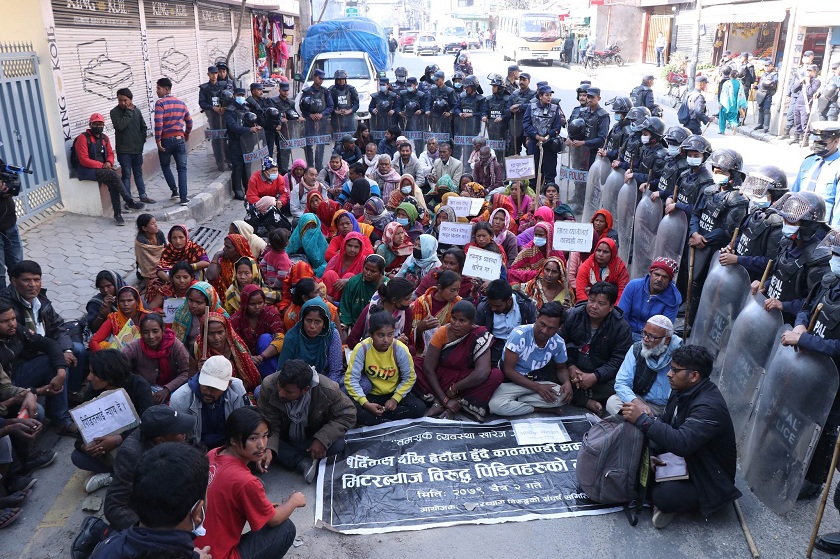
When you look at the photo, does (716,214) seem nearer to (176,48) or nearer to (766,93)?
(176,48)

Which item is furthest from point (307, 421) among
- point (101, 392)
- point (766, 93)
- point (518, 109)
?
point (766, 93)

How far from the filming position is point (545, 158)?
36.5 feet

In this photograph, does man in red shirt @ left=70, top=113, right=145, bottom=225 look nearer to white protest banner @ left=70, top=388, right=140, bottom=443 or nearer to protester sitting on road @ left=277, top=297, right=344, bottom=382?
protester sitting on road @ left=277, top=297, right=344, bottom=382

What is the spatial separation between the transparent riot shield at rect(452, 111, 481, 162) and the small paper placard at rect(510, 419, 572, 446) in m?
8.25

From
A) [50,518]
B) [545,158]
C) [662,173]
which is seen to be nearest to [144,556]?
[50,518]

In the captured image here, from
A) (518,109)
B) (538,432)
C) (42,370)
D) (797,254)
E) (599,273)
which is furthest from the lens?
(518,109)

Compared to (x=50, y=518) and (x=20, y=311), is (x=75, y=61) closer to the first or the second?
(x=20, y=311)

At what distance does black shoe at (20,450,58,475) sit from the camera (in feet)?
15.1

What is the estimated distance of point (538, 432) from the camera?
16.6 feet

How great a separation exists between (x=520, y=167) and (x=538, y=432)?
186 inches

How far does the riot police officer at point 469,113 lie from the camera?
40.7 feet

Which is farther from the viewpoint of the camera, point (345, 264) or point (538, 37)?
point (538, 37)

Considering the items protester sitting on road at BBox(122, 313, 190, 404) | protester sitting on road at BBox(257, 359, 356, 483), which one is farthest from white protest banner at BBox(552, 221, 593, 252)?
protester sitting on road at BBox(122, 313, 190, 404)

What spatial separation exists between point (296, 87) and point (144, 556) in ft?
84.4
